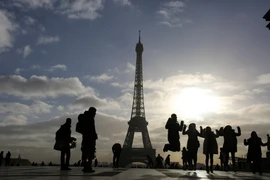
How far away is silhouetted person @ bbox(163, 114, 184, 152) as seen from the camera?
12.7m

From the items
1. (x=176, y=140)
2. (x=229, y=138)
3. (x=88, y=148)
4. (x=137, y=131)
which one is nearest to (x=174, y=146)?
(x=176, y=140)

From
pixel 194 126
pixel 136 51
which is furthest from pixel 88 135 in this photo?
pixel 136 51

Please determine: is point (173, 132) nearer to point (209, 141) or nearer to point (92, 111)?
point (209, 141)

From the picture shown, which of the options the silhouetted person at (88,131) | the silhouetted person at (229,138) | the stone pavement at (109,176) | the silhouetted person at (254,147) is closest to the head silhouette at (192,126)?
the silhouetted person at (229,138)

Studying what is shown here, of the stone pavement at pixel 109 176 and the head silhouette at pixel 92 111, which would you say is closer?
the stone pavement at pixel 109 176

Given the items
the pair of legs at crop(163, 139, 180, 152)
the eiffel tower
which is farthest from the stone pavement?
the eiffel tower

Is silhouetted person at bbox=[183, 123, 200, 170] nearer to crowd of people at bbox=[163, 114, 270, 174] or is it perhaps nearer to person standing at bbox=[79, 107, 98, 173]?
crowd of people at bbox=[163, 114, 270, 174]

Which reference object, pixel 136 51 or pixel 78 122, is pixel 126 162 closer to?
pixel 136 51

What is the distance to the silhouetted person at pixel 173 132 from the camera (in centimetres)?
1269

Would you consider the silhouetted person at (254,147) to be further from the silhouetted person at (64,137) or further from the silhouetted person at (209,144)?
the silhouetted person at (64,137)

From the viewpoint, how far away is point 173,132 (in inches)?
502

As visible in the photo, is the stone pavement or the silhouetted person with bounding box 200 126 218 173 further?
the silhouetted person with bounding box 200 126 218 173

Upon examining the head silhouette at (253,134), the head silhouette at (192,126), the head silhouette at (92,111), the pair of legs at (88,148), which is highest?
the head silhouette at (92,111)

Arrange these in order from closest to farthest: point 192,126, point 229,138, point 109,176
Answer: point 109,176 → point 192,126 → point 229,138
